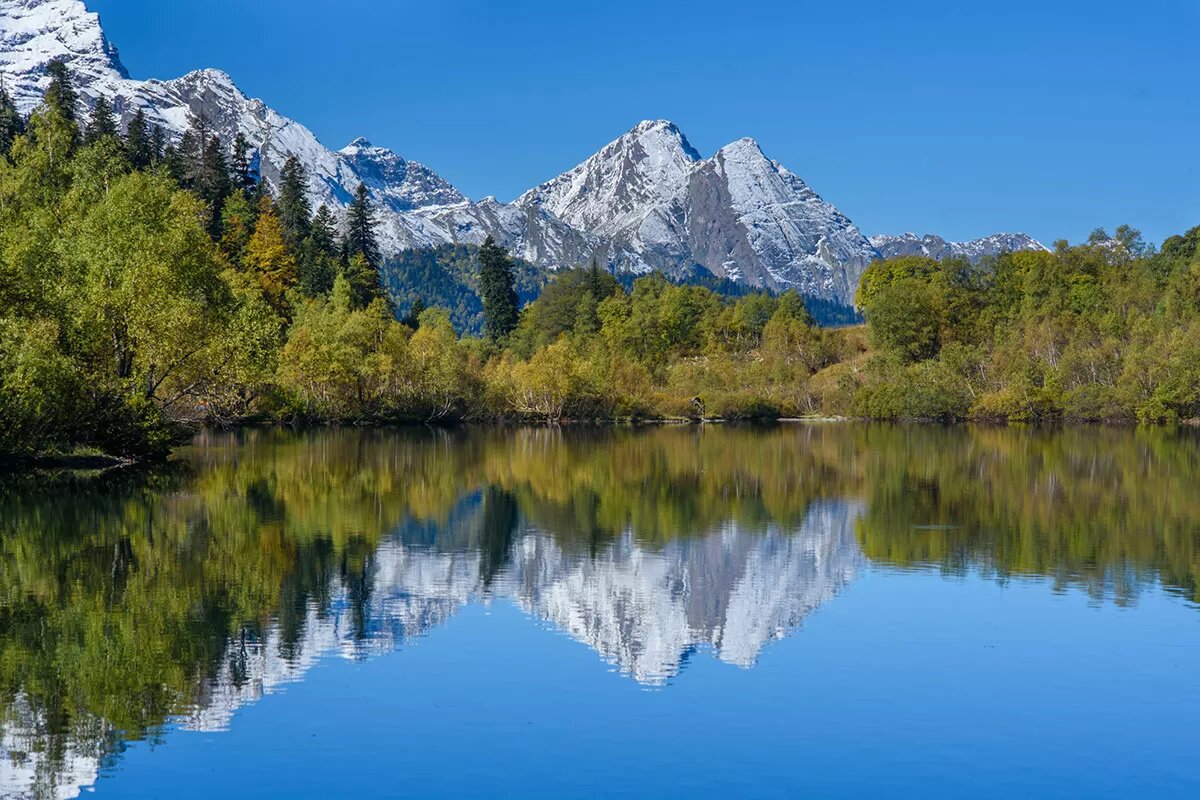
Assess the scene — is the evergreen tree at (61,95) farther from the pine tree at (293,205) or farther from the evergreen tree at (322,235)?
the evergreen tree at (322,235)

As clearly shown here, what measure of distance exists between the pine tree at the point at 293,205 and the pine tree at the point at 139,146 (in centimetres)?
1322

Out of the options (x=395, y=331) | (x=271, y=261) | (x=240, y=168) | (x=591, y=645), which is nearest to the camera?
(x=591, y=645)

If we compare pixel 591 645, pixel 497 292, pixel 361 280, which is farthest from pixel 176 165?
pixel 591 645

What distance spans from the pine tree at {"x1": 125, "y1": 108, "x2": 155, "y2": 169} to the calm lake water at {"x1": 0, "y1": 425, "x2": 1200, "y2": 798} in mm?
71163

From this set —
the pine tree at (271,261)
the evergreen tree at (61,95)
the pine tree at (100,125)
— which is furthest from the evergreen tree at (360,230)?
the evergreen tree at (61,95)

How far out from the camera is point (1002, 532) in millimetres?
31375

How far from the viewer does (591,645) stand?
733 inches

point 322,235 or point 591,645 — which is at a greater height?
point 322,235

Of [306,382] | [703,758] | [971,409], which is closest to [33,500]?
[703,758]

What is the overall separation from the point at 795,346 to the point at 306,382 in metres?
76.5

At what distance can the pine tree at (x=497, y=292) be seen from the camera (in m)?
143

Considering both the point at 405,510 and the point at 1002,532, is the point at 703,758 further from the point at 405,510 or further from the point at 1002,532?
the point at 405,510

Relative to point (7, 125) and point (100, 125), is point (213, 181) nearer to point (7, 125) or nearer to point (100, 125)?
point (100, 125)

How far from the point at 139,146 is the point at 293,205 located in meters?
16.2
